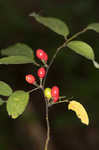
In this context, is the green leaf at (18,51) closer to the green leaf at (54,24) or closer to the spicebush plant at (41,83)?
the spicebush plant at (41,83)

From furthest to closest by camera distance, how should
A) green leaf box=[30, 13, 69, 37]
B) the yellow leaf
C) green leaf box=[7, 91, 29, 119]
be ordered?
green leaf box=[30, 13, 69, 37] → the yellow leaf → green leaf box=[7, 91, 29, 119]

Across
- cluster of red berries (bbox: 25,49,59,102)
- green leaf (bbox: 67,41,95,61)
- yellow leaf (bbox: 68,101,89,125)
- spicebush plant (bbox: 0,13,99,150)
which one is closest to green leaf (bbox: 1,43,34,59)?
spicebush plant (bbox: 0,13,99,150)

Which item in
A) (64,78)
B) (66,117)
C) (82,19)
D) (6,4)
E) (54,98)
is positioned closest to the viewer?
(54,98)

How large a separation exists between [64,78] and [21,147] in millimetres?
1312

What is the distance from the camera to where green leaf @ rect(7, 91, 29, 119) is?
50.4 inches

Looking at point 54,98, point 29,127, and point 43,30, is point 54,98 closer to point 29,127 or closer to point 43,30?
point 29,127

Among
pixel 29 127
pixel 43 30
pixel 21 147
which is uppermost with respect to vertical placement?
pixel 43 30

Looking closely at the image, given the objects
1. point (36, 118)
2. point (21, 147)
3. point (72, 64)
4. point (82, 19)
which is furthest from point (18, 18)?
point (21, 147)

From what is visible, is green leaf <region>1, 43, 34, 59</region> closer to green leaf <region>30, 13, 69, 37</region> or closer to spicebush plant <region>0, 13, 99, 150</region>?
spicebush plant <region>0, 13, 99, 150</region>

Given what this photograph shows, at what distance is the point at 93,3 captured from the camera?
5.71 metres

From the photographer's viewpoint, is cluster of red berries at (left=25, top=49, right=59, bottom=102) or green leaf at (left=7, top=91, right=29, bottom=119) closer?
green leaf at (left=7, top=91, right=29, bottom=119)

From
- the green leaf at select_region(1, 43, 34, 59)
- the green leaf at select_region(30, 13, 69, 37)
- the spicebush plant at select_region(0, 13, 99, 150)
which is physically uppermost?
the green leaf at select_region(30, 13, 69, 37)

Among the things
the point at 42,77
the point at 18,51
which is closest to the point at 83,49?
the point at 42,77

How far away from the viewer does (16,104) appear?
4.29 ft
